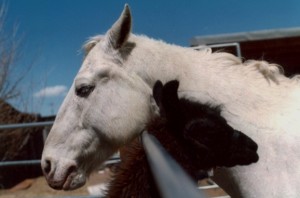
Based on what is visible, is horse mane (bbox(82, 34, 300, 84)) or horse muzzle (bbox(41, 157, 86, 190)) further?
horse muzzle (bbox(41, 157, 86, 190))

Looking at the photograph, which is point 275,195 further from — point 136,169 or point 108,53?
point 108,53

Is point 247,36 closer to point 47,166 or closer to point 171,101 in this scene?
point 47,166

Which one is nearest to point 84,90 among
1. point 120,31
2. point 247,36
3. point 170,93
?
point 120,31

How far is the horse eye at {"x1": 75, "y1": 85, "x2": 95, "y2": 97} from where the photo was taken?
106 inches

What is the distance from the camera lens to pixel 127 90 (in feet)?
8.80

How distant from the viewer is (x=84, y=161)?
106 inches

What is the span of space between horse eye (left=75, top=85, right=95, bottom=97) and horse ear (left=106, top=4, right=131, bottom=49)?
290mm

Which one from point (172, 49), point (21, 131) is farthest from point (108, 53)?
point (21, 131)

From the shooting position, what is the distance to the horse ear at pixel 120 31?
2717mm

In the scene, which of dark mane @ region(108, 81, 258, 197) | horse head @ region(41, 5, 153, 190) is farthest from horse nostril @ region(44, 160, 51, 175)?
dark mane @ region(108, 81, 258, 197)

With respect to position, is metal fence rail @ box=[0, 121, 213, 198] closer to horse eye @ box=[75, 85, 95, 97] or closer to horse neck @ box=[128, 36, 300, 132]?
horse neck @ box=[128, 36, 300, 132]

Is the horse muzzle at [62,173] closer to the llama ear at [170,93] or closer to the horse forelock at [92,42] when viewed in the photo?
the horse forelock at [92,42]

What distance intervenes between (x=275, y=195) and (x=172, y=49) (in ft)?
3.64

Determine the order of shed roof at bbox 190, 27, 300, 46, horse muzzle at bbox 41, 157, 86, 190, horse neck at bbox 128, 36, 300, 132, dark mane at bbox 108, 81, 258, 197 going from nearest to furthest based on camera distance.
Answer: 1. dark mane at bbox 108, 81, 258, 197
2. horse neck at bbox 128, 36, 300, 132
3. horse muzzle at bbox 41, 157, 86, 190
4. shed roof at bbox 190, 27, 300, 46
